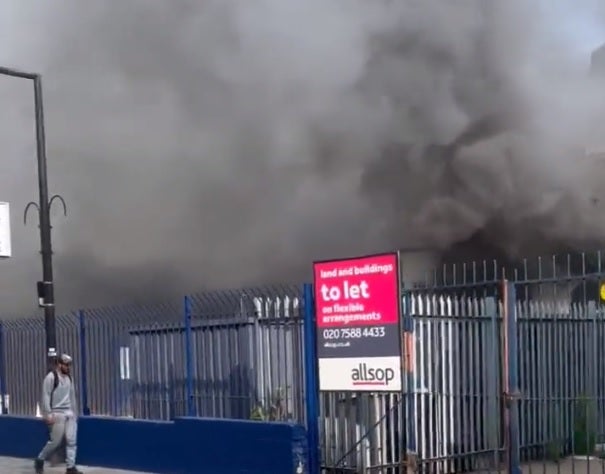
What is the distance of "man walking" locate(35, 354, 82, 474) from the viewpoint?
38.2ft

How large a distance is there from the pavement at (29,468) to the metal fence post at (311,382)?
121 inches

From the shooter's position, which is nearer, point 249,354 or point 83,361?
point 249,354

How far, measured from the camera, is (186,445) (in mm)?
10898

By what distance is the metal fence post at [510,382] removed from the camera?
8.04m

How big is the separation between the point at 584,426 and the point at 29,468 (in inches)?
291

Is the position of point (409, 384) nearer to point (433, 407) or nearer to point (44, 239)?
point (433, 407)

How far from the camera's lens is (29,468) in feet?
42.1

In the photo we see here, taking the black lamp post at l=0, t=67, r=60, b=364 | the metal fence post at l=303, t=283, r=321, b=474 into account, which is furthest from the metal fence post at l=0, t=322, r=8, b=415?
the metal fence post at l=303, t=283, r=321, b=474

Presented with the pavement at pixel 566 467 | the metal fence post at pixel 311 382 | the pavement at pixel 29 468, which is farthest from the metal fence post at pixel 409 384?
the pavement at pixel 29 468

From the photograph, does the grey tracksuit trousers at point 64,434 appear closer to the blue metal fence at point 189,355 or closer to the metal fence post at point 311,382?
the blue metal fence at point 189,355

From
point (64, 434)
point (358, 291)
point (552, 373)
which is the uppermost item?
point (358, 291)

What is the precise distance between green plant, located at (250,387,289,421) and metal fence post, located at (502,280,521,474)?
272 centimetres

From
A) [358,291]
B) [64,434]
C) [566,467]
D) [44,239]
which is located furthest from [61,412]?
[566,467]

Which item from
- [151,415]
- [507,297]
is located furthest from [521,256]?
[507,297]
